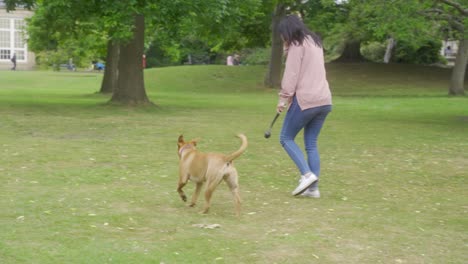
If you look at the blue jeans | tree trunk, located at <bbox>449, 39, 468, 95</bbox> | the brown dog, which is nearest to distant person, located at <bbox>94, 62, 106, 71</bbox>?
tree trunk, located at <bbox>449, 39, 468, 95</bbox>

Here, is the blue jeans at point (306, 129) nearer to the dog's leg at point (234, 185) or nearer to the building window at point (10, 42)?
the dog's leg at point (234, 185)

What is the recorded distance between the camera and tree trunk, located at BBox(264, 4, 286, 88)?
3594 centimetres

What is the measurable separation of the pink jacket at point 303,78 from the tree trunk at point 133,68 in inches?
549

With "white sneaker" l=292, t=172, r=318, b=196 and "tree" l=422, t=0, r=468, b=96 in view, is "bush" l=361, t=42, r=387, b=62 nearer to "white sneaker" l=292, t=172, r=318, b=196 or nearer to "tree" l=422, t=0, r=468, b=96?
"tree" l=422, t=0, r=468, b=96

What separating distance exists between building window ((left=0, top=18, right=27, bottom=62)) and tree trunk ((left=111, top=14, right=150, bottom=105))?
6028 centimetres

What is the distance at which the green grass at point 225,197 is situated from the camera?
18.3 feet

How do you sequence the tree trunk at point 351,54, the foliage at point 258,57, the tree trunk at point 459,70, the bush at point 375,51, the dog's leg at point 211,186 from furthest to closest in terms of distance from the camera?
the foliage at point 258,57 → the bush at point 375,51 → the tree trunk at point 351,54 → the tree trunk at point 459,70 → the dog's leg at point 211,186

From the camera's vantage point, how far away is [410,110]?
24156mm

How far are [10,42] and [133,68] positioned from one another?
202 feet

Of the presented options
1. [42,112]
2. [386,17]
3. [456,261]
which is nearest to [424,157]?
[456,261]

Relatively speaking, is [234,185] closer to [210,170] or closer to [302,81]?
[210,170]

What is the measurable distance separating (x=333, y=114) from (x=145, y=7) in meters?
6.95

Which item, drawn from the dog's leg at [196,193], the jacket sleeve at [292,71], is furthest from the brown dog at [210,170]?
the jacket sleeve at [292,71]

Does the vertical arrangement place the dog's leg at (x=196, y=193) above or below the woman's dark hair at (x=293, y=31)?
below
